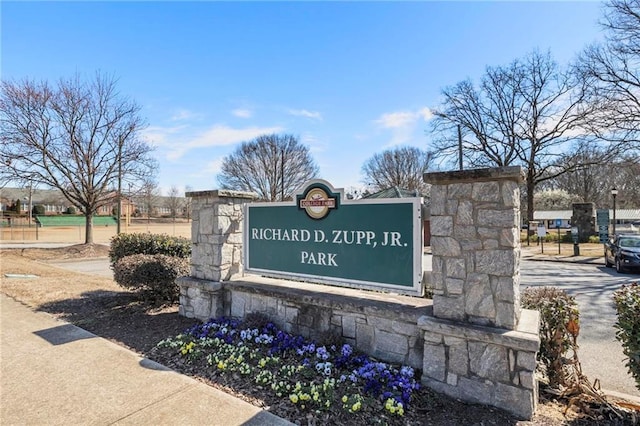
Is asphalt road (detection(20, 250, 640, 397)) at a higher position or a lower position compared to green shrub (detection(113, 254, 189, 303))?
lower

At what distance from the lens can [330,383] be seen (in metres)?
2.91

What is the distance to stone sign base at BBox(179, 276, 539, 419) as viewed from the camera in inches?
106

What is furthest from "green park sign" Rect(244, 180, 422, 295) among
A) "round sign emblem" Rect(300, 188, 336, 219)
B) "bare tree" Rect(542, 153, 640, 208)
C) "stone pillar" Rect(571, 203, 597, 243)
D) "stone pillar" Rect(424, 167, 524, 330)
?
"bare tree" Rect(542, 153, 640, 208)

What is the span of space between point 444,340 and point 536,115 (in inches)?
1074

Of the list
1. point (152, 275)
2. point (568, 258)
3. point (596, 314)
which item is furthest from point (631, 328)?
point (568, 258)

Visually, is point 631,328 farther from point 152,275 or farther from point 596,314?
point 152,275

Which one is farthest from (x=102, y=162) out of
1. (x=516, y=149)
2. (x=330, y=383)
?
(x=516, y=149)

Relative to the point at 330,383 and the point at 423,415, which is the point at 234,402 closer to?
the point at 330,383

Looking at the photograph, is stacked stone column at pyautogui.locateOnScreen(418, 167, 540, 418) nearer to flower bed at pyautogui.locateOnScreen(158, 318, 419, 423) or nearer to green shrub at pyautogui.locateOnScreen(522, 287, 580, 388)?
green shrub at pyautogui.locateOnScreen(522, 287, 580, 388)

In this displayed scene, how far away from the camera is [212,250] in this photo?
193 inches

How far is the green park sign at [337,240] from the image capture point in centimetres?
348

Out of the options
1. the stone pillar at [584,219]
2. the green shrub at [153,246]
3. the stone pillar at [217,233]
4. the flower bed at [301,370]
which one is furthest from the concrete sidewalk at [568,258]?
the green shrub at [153,246]

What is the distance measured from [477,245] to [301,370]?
1933 mm

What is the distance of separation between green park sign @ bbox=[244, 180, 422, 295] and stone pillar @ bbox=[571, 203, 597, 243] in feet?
87.3
